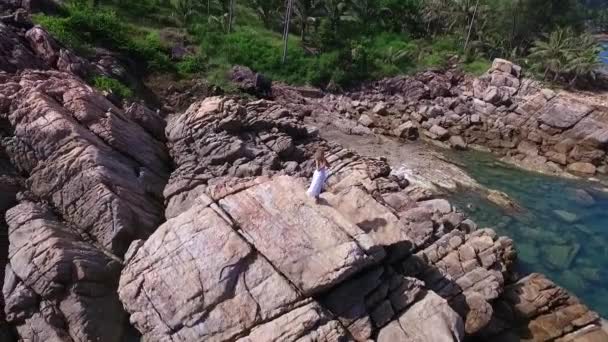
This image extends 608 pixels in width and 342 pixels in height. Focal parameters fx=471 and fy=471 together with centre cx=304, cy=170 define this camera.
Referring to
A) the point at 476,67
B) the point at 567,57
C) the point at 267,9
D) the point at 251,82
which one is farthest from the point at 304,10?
the point at 567,57

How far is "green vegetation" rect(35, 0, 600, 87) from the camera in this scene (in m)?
40.2

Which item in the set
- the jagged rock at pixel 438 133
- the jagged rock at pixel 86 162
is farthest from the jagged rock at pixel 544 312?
the jagged rock at pixel 438 133

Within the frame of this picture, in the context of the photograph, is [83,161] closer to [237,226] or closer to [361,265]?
[237,226]

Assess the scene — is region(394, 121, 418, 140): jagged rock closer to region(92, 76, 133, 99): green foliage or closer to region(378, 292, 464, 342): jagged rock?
region(92, 76, 133, 99): green foliage

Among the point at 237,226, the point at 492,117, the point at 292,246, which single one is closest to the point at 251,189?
the point at 237,226

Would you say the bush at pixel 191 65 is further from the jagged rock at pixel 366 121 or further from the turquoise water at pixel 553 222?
the turquoise water at pixel 553 222

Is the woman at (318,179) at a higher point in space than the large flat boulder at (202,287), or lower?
higher

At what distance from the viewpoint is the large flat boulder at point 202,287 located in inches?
555

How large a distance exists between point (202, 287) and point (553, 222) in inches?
888

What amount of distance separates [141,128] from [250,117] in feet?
18.3

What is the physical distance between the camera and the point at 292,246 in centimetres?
1478

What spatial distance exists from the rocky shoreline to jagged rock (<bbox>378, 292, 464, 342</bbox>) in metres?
0.05

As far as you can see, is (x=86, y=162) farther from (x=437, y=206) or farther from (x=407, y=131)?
(x=407, y=131)

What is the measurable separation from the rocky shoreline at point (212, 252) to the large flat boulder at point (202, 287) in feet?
0.13
